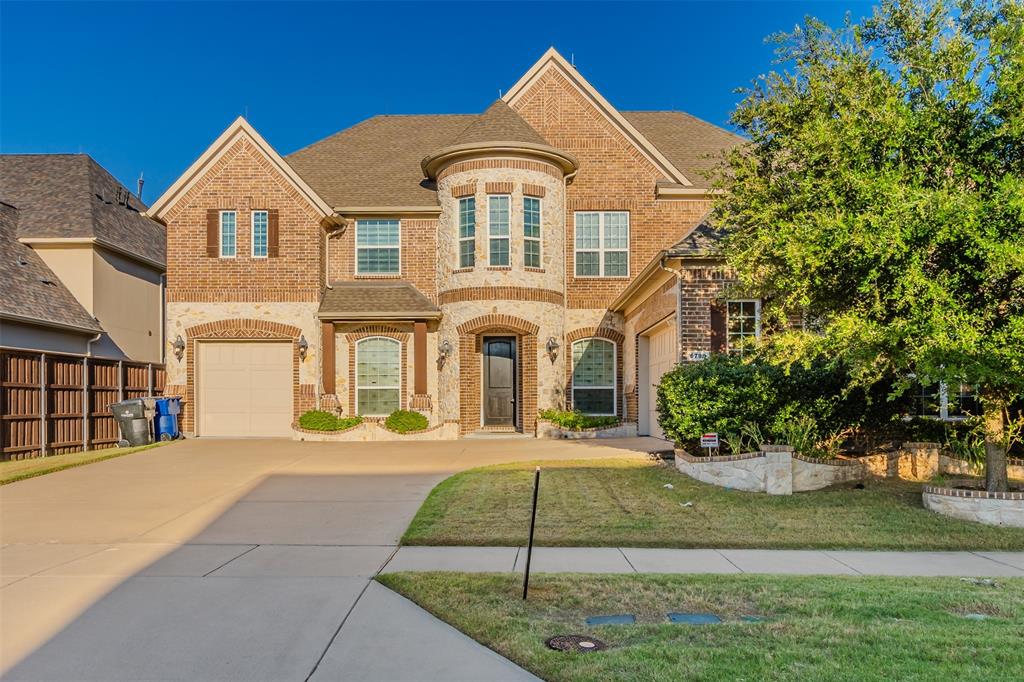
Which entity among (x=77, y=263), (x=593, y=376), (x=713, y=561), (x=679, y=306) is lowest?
(x=713, y=561)

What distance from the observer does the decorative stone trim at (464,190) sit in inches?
784

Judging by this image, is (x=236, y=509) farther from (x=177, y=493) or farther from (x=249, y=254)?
(x=249, y=254)

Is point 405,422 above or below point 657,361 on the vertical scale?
below

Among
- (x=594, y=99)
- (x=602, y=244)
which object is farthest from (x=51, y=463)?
(x=594, y=99)

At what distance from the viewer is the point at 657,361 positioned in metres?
18.1

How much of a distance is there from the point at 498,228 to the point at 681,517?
11978 millimetres

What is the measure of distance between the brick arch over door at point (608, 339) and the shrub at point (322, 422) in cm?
581

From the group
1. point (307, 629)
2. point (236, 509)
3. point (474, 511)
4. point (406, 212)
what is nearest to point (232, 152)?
point (406, 212)

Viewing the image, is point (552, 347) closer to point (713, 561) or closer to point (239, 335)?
point (239, 335)

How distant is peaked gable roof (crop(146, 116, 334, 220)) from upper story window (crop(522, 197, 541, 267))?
5.10m

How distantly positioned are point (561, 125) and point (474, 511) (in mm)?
14976

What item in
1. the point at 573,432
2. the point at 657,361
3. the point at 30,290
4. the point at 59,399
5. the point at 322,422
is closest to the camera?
the point at 59,399

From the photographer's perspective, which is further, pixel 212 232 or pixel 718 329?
pixel 212 232

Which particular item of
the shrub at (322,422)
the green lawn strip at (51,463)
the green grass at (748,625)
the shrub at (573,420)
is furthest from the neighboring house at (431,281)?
the green grass at (748,625)
